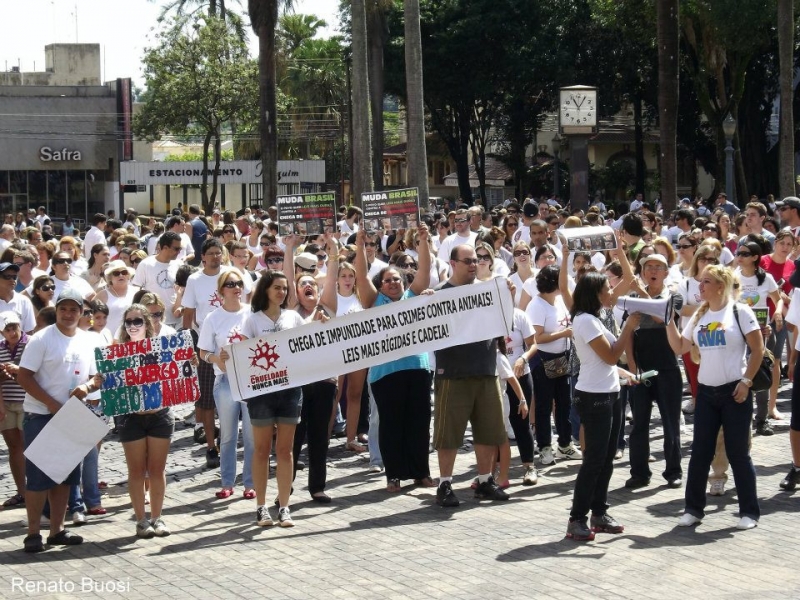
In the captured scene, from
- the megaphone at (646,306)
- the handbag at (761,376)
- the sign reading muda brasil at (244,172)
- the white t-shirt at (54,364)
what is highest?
the sign reading muda brasil at (244,172)

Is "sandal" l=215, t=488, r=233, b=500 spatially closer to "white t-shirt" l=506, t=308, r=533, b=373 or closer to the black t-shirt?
the black t-shirt

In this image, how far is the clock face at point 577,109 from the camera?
816 inches

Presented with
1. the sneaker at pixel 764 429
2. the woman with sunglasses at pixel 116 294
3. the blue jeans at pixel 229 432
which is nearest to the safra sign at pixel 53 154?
the woman with sunglasses at pixel 116 294

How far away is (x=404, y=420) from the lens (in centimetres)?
983

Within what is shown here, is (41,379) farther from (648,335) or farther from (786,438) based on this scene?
(786,438)

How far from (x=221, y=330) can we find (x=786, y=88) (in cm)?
2384

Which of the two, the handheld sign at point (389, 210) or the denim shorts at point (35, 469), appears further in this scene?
the handheld sign at point (389, 210)

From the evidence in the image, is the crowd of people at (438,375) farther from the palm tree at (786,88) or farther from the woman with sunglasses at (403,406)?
the palm tree at (786,88)

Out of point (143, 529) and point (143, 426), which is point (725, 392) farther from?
point (143, 529)

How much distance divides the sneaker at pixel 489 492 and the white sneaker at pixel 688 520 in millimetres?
1446

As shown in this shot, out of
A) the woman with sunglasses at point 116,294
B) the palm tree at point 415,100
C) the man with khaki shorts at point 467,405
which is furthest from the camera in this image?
the palm tree at point 415,100

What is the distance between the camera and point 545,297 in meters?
10.5

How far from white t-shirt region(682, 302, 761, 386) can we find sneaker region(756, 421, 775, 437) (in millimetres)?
3432

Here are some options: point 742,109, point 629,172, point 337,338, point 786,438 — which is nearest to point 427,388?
point 337,338
